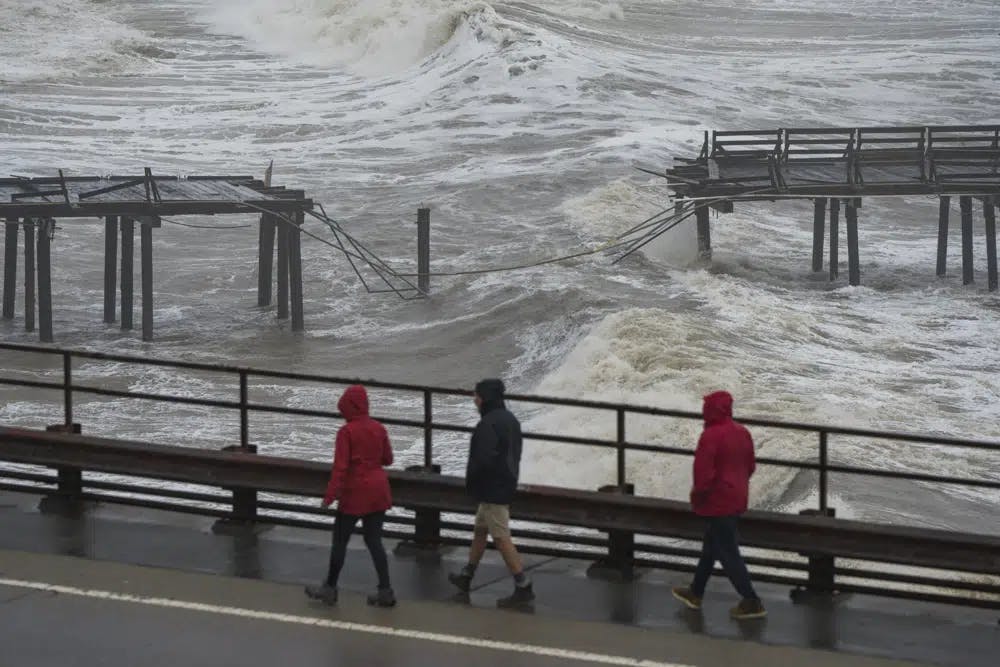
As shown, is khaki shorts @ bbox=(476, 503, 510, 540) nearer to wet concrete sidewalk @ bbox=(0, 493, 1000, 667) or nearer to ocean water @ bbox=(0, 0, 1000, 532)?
wet concrete sidewalk @ bbox=(0, 493, 1000, 667)

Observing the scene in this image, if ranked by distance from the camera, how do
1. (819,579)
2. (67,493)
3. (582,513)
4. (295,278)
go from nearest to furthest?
(819,579), (582,513), (67,493), (295,278)

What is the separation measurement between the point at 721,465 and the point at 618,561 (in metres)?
1.16

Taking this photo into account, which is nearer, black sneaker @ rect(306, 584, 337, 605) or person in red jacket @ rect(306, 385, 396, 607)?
person in red jacket @ rect(306, 385, 396, 607)

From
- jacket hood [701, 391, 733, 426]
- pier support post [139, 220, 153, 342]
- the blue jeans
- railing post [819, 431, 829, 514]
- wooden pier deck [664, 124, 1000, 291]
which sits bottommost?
pier support post [139, 220, 153, 342]

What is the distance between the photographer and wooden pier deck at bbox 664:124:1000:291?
31.5 m

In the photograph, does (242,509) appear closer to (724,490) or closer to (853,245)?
(724,490)

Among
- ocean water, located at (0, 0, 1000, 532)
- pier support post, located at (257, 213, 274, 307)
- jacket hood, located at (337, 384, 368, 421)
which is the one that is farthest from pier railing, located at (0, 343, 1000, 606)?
pier support post, located at (257, 213, 274, 307)

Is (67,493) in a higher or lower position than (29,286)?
higher

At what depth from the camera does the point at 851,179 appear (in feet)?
105

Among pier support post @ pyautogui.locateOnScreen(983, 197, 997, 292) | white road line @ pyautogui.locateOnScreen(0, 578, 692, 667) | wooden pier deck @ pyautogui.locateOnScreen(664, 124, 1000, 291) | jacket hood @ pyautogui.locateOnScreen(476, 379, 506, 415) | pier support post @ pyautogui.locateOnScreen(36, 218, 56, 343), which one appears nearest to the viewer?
white road line @ pyautogui.locateOnScreen(0, 578, 692, 667)

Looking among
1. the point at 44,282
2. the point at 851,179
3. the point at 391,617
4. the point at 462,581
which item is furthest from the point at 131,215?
the point at 391,617

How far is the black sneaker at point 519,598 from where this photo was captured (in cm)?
855

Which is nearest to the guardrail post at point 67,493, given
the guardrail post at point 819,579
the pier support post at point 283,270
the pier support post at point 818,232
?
the guardrail post at point 819,579

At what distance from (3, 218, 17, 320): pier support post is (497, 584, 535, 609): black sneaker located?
23.6 m
